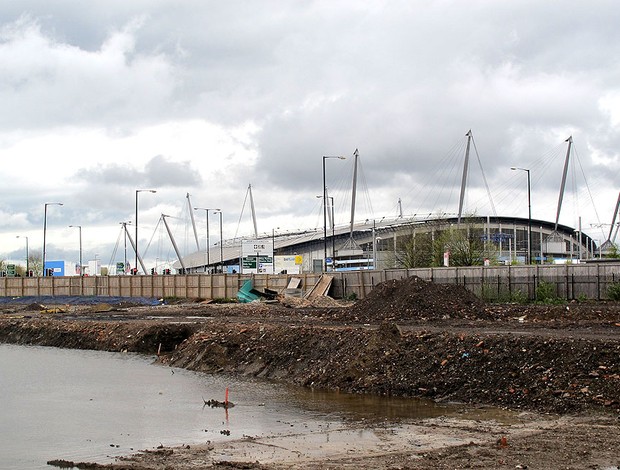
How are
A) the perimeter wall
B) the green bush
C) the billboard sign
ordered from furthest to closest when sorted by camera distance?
the billboard sign → the perimeter wall → the green bush

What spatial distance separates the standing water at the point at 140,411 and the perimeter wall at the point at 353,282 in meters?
27.7

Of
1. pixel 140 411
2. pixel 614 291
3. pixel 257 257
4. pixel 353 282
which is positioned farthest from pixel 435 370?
pixel 257 257

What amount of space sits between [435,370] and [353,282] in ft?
137

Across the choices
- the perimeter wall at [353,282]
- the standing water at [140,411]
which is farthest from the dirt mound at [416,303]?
the standing water at [140,411]

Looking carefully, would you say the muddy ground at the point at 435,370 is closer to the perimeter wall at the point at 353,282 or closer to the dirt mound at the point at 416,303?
the dirt mound at the point at 416,303

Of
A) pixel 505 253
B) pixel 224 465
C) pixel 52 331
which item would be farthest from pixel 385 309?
pixel 505 253

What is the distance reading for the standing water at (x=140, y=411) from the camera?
53.5 ft

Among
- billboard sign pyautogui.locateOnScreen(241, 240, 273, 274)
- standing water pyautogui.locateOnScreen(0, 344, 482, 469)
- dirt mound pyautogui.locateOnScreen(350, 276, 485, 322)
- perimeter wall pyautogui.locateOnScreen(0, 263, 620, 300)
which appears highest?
billboard sign pyautogui.locateOnScreen(241, 240, 273, 274)

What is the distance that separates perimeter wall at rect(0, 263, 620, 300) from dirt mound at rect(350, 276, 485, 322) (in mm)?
11567

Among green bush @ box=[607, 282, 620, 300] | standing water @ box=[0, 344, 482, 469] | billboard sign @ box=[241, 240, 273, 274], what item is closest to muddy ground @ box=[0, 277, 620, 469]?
standing water @ box=[0, 344, 482, 469]

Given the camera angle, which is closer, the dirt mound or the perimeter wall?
the dirt mound

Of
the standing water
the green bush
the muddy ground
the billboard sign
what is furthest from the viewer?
the billboard sign

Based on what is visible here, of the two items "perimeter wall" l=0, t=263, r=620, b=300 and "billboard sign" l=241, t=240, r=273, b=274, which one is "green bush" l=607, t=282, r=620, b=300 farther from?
"billboard sign" l=241, t=240, r=273, b=274

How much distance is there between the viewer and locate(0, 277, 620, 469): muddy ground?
46.2 feet
